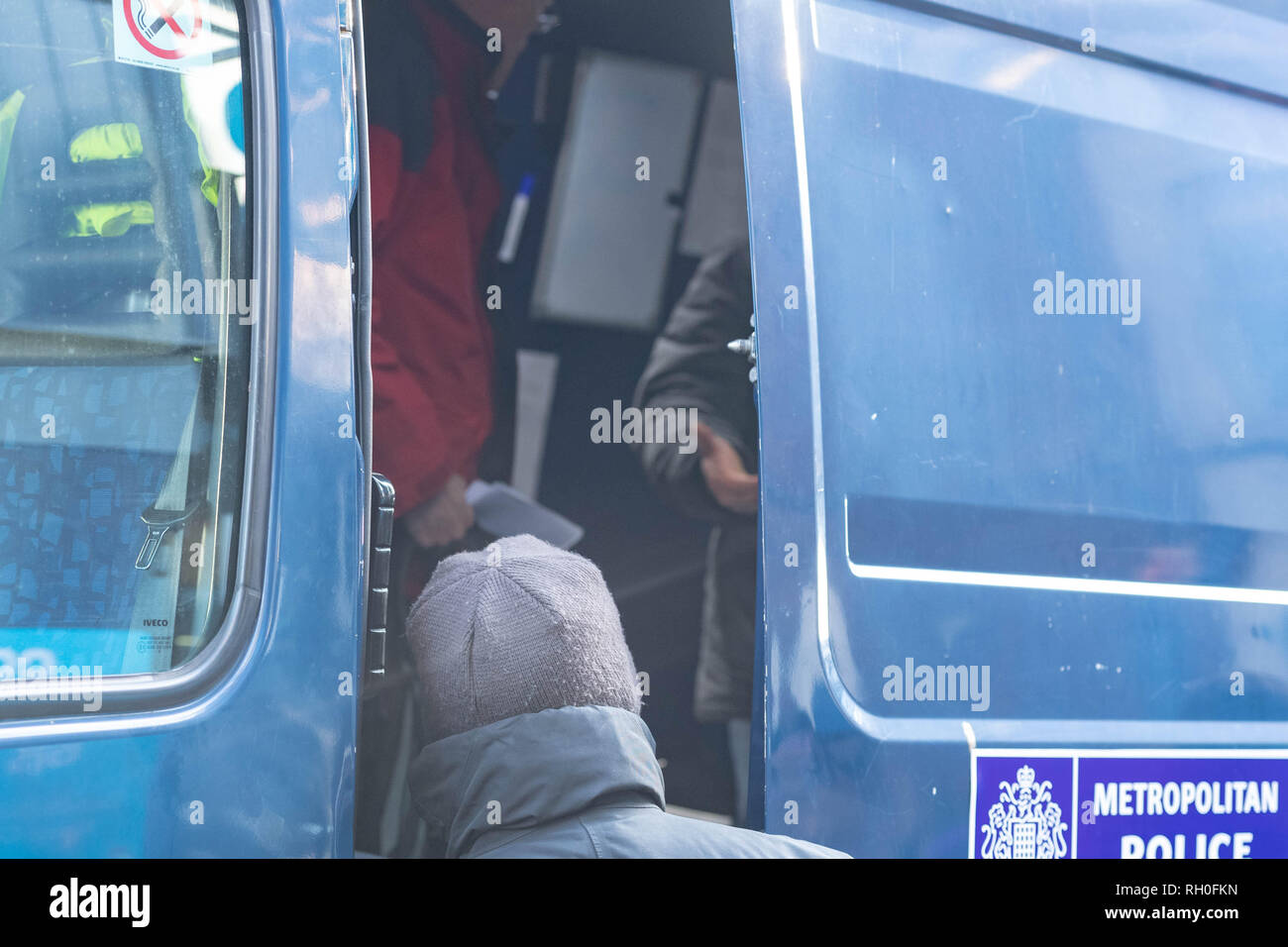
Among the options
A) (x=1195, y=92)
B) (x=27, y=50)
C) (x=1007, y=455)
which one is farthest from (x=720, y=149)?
(x=27, y=50)

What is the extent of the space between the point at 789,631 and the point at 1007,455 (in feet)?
1.53

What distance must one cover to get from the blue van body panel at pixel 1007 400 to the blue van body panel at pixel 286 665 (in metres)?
0.55

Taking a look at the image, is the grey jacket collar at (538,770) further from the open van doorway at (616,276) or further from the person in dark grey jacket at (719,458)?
the open van doorway at (616,276)

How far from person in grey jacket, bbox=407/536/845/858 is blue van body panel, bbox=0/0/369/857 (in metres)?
0.13

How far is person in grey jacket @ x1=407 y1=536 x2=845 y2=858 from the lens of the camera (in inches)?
48.0

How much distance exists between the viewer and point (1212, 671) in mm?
1719

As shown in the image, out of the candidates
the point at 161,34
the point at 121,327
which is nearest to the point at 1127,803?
the point at 121,327

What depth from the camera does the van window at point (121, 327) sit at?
1173 millimetres

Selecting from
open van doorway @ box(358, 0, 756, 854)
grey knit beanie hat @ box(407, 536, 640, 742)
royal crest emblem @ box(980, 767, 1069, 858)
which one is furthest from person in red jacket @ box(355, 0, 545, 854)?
royal crest emblem @ box(980, 767, 1069, 858)

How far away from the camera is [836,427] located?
1525 mm

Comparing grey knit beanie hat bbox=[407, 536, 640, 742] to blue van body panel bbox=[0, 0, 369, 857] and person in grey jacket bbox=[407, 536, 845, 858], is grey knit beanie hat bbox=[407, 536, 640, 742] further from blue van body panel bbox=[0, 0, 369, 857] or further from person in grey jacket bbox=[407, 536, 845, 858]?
blue van body panel bbox=[0, 0, 369, 857]

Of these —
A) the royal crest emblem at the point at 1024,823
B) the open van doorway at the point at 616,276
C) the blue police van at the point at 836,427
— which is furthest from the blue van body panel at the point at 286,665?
the open van doorway at the point at 616,276

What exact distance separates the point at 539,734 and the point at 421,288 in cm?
126

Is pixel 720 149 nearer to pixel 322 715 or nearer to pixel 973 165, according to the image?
pixel 973 165
